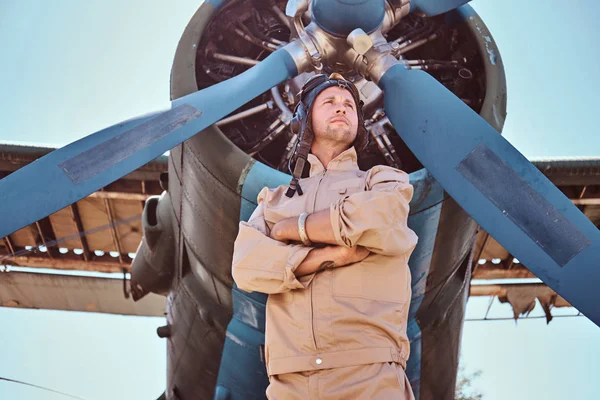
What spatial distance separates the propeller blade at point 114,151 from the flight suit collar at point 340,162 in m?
2.38

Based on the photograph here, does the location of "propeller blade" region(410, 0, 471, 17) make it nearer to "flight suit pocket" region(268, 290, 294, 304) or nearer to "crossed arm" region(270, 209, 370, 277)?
"crossed arm" region(270, 209, 370, 277)

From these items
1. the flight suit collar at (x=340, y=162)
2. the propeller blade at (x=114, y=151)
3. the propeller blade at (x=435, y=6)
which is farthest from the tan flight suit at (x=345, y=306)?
the propeller blade at (x=435, y=6)

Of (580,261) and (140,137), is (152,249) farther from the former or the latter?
(580,261)

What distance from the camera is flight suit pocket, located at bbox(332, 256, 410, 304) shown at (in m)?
2.17

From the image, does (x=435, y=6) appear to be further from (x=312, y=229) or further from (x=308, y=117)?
(x=312, y=229)

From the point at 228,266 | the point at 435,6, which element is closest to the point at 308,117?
the point at 228,266

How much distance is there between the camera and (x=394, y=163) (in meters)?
5.44

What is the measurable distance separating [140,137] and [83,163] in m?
0.43

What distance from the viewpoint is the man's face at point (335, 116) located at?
8.70 feet

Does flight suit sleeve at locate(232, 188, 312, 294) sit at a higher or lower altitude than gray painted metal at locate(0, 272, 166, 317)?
higher

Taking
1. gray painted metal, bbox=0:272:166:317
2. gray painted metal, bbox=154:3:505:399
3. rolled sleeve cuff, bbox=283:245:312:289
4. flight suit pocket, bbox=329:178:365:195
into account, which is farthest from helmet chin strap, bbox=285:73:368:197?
gray painted metal, bbox=0:272:166:317

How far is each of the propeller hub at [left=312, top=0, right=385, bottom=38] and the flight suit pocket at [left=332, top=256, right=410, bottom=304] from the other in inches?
133

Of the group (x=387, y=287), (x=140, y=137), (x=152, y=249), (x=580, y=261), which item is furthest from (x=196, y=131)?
(x=387, y=287)

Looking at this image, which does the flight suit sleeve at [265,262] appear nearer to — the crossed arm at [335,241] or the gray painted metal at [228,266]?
the crossed arm at [335,241]
